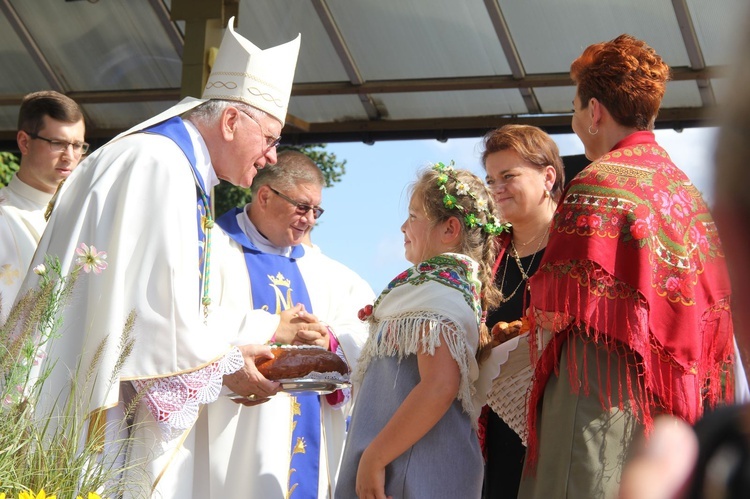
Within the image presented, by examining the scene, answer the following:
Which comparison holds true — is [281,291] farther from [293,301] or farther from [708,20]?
[708,20]

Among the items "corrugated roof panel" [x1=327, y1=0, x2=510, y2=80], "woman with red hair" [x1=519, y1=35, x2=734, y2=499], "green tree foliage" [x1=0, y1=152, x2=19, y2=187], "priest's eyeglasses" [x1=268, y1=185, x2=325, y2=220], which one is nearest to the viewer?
"woman with red hair" [x1=519, y1=35, x2=734, y2=499]

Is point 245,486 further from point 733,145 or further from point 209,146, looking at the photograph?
point 733,145

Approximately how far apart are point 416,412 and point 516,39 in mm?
3682

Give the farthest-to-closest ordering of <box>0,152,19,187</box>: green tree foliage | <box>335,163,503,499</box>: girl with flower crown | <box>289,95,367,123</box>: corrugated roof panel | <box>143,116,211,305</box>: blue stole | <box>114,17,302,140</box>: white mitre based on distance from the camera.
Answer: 1. <box>0,152,19,187</box>: green tree foliage
2. <box>289,95,367,123</box>: corrugated roof panel
3. <box>114,17,302,140</box>: white mitre
4. <box>143,116,211,305</box>: blue stole
5. <box>335,163,503,499</box>: girl with flower crown

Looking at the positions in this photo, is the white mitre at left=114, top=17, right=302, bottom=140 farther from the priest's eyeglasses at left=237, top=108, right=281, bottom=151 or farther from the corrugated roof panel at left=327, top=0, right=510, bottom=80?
the corrugated roof panel at left=327, top=0, right=510, bottom=80

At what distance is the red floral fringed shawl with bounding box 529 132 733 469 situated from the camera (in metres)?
2.94

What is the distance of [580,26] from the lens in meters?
6.10

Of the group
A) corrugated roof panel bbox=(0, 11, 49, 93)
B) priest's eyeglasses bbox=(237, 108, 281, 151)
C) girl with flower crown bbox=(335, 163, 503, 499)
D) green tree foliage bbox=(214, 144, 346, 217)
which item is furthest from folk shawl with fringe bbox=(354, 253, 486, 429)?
green tree foliage bbox=(214, 144, 346, 217)

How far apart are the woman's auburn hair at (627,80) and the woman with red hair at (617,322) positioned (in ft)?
0.67

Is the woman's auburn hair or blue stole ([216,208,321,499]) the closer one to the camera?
the woman's auburn hair

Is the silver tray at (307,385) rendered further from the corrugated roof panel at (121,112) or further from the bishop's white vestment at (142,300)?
the corrugated roof panel at (121,112)

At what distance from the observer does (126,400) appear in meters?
3.68

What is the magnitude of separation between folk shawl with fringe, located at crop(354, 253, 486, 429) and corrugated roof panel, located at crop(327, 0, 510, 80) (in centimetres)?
319

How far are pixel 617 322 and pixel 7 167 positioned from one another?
1095 cm
